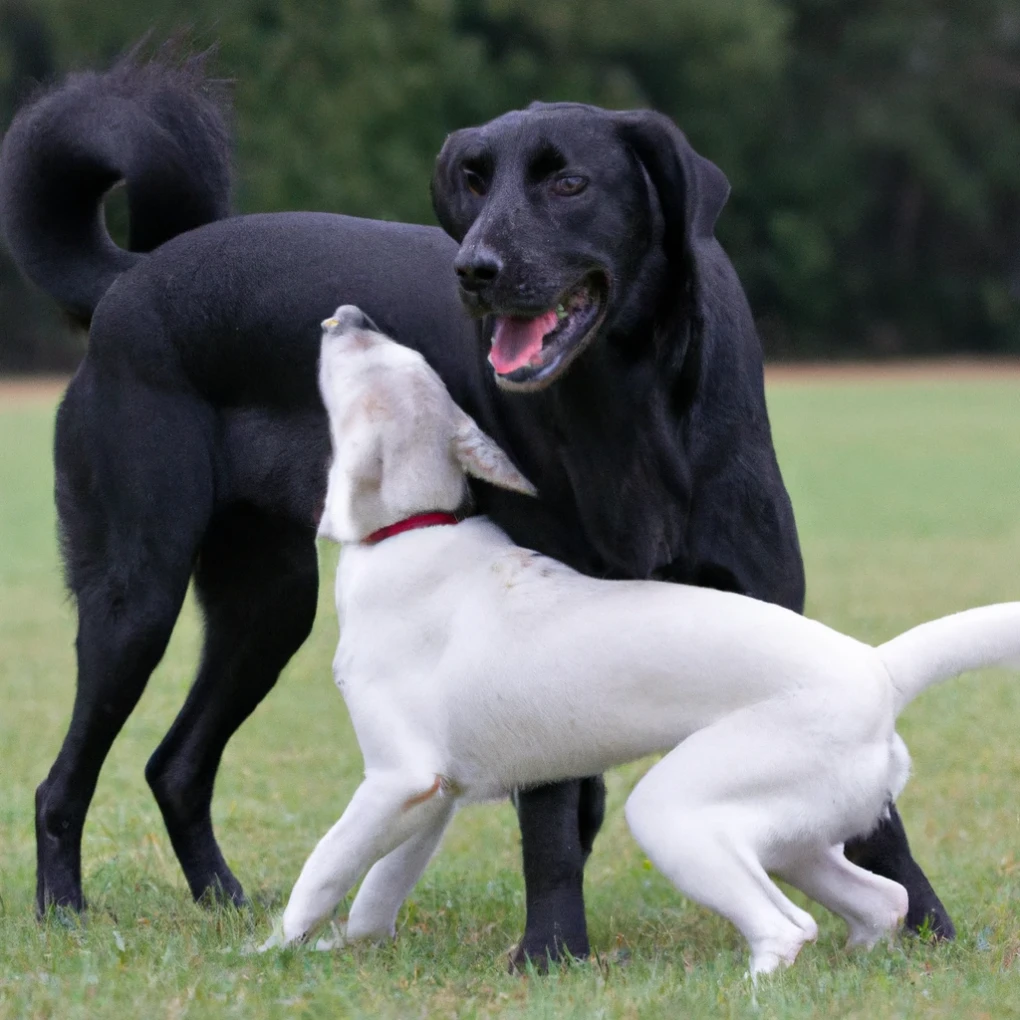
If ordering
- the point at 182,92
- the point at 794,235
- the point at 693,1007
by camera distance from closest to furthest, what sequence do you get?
the point at 693,1007
the point at 182,92
the point at 794,235

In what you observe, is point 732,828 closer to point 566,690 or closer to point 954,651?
point 566,690

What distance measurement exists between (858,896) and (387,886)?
1109 millimetres

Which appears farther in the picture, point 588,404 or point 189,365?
point 189,365

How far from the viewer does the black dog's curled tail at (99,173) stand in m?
5.08

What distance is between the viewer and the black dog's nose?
3764 millimetres

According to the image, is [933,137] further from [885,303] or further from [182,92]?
[182,92]

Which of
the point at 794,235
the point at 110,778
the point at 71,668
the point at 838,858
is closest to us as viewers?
the point at 838,858

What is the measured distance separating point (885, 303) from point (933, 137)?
4258 mm

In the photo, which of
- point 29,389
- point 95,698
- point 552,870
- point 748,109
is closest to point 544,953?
point 552,870

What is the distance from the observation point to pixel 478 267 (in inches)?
148

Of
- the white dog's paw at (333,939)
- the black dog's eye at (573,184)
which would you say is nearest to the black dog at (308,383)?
the black dog's eye at (573,184)

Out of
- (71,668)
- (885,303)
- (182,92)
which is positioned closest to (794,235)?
(885,303)

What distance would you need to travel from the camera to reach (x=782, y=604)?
14.0ft

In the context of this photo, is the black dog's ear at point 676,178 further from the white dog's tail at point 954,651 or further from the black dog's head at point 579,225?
the white dog's tail at point 954,651
